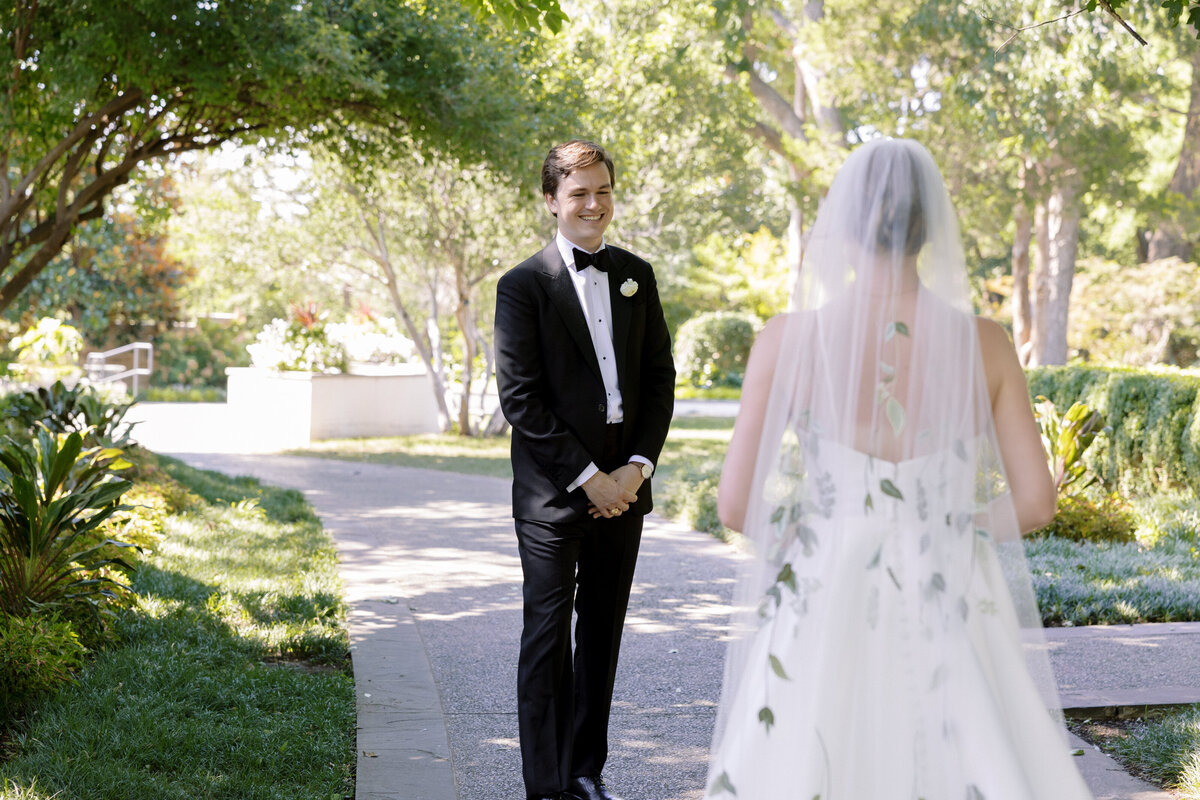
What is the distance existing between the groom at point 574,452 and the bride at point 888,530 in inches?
42.4

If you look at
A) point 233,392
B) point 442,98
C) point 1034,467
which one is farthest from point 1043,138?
point 1034,467

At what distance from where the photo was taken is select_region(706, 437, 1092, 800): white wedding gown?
7.25 ft

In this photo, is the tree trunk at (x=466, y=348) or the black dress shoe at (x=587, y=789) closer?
the black dress shoe at (x=587, y=789)

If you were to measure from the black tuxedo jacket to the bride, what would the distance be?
1079mm

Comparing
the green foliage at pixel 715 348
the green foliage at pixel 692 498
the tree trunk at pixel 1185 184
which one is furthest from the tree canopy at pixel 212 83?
the green foliage at pixel 715 348

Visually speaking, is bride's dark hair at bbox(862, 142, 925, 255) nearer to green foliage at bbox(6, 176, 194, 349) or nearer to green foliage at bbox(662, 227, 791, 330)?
green foliage at bbox(6, 176, 194, 349)

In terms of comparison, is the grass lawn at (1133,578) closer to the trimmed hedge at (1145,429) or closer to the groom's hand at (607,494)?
the trimmed hedge at (1145,429)

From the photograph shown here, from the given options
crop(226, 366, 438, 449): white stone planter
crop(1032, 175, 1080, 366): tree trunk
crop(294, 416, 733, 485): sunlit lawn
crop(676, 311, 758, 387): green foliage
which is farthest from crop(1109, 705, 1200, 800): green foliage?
crop(676, 311, 758, 387): green foliage

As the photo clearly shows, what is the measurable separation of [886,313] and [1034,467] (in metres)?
0.45

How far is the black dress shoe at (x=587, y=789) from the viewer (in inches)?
135

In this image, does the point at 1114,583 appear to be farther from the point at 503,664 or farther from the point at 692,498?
the point at 692,498

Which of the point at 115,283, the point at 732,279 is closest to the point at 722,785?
the point at 115,283

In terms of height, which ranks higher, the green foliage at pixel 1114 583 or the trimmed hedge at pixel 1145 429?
the trimmed hedge at pixel 1145 429

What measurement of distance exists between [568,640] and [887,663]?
139 cm
